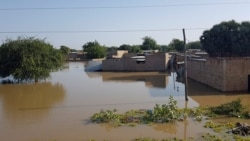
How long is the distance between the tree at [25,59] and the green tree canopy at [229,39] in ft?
90.2

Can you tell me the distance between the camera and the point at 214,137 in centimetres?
1161

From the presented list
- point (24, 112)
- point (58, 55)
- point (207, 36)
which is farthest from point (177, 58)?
point (24, 112)

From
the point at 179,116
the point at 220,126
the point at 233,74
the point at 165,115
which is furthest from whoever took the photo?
the point at 233,74

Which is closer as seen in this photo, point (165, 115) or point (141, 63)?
point (165, 115)

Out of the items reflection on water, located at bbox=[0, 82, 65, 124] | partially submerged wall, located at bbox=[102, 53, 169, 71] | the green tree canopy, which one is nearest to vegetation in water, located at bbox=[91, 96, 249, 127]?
reflection on water, located at bbox=[0, 82, 65, 124]

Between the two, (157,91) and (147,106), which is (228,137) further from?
(157,91)

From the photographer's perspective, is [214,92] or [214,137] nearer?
[214,137]

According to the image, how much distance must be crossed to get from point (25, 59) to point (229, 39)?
102ft

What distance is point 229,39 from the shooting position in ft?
163

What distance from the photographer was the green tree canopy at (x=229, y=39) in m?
49.0

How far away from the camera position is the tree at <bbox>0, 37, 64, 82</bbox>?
31.2 metres

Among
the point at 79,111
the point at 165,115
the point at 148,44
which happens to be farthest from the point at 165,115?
the point at 148,44

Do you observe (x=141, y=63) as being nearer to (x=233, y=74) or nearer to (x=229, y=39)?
(x=229, y=39)

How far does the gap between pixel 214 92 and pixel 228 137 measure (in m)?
11.6
